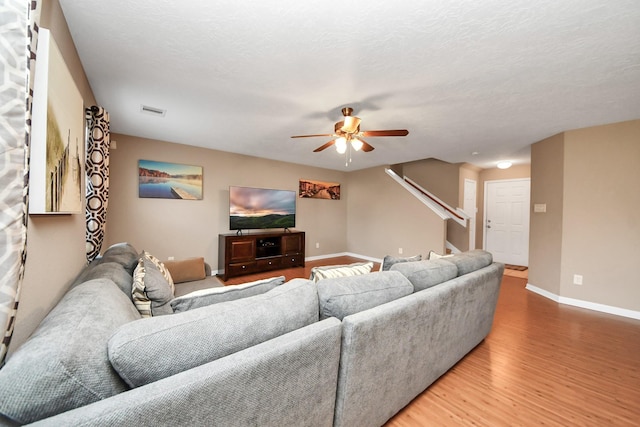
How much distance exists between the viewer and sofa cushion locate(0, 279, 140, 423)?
21.9 inches

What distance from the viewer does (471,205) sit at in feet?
19.2

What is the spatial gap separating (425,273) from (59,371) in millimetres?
1764

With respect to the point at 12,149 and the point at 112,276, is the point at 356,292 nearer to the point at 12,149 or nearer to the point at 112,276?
the point at 12,149

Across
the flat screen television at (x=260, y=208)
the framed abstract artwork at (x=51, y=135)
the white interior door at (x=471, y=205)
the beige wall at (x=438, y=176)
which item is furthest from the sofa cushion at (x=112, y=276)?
the white interior door at (x=471, y=205)

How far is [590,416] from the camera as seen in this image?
58.2 inches

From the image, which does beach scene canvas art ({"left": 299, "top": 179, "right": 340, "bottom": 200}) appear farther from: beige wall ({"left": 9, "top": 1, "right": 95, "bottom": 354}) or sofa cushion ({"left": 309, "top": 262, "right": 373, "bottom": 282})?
beige wall ({"left": 9, "top": 1, "right": 95, "bottom": 354})

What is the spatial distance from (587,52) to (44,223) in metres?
3.35

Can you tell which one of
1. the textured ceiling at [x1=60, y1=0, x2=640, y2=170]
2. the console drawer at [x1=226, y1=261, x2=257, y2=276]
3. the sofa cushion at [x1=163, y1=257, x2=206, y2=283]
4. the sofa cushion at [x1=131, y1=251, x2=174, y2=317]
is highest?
the textured ceiling at [x1=60, y1=0, x2=640, y2=170]

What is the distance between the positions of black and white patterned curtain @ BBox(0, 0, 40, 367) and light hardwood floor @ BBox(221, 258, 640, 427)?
179 centimetres

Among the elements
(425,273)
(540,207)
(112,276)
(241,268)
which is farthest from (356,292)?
(540,207)

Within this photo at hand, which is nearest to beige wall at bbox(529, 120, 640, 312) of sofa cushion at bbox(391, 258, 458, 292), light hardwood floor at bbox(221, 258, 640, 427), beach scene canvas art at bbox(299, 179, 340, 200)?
light hardwood floor at bbox(221, 258, 640, 427)

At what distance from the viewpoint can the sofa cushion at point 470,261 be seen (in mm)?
2016

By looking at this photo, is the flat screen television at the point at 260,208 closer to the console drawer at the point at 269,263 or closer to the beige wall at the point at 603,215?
the console drawer at the point at 269,263

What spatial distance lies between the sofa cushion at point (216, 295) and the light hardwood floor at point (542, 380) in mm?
1104
